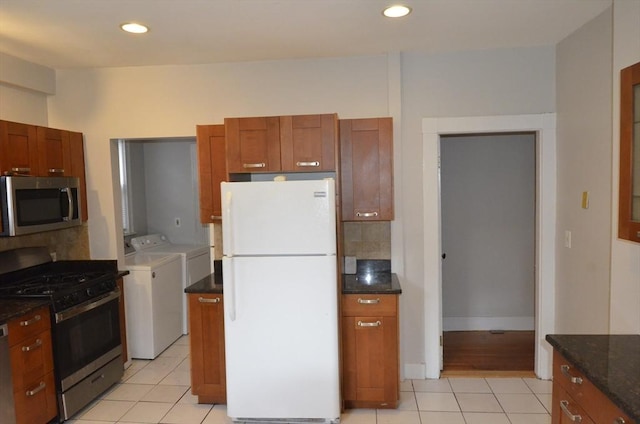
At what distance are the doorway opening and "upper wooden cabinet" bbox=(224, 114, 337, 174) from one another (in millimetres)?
1997

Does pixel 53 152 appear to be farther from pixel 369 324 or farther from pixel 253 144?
pixel 369 324

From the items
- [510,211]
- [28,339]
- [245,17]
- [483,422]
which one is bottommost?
[483,422]

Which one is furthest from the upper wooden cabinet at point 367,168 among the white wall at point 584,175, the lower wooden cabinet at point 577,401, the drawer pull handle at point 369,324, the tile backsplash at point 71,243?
the tile backsplash at point 71,243

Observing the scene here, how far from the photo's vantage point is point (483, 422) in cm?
270

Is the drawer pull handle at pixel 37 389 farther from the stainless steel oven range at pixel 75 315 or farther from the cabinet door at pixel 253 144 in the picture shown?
the cabinet door at pixel 253 144

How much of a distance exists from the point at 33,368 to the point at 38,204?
1102 mm

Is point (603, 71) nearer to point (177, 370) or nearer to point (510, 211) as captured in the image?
point (510, 211)

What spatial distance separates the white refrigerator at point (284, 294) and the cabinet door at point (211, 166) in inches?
20.6

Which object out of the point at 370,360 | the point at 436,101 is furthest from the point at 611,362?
the point at 436,101

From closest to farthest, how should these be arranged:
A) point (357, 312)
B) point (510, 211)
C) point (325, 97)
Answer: point (357, 312) → point (325, 97) → point (510, 211)

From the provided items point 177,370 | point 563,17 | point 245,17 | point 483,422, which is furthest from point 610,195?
point 177,370

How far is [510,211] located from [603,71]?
83.1 inches

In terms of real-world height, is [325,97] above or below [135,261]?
above

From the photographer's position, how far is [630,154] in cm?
183
